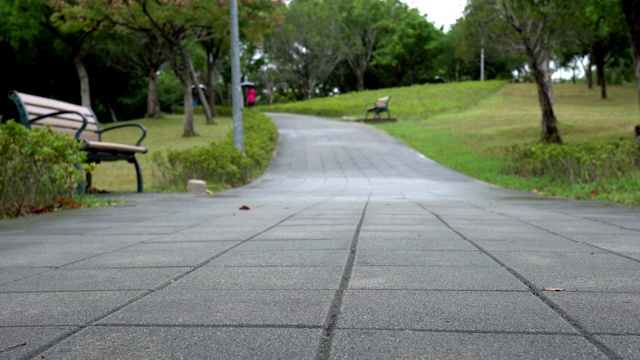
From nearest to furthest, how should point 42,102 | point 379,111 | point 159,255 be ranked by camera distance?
1. point 159,255
2. point 42,102
3. point 379,111

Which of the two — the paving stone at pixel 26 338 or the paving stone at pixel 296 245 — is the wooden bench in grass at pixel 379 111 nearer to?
the paving stone at pixel 296 245

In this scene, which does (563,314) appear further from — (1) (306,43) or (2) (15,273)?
(1) (306,43)

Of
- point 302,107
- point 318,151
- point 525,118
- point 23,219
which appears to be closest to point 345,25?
point 302,107

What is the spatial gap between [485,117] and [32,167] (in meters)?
30.1

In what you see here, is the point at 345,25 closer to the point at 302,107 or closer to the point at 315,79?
the point at 315,79

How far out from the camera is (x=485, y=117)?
1307 inches

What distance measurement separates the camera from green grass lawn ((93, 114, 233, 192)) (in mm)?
12148

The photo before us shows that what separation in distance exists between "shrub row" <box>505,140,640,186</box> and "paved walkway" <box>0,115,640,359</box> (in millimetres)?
4425

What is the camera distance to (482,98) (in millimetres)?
46062

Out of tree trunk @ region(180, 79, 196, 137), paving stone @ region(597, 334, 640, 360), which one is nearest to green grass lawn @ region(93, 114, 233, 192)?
tree trunk @ region(180, 79, 196, 137)

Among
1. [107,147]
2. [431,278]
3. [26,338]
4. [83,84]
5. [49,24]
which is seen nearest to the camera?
[26,338]

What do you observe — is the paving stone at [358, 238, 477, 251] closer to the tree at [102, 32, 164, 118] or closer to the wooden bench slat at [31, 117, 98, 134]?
the wooden bench slat at [31, 117, 98, 134]

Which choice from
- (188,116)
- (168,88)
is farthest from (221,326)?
(168,88)

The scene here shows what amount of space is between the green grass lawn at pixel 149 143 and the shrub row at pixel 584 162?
752cm
